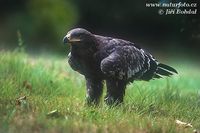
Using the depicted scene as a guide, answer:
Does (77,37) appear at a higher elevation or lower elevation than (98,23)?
higher

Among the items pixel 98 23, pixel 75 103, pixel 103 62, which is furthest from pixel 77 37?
pixel 98 23

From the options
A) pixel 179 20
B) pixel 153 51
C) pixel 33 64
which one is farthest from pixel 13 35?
pixel 179 20

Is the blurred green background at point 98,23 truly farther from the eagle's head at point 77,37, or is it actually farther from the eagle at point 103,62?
the eagle's head at point 77,37

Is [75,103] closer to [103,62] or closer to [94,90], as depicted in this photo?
[94,90]

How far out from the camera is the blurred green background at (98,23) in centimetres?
1010

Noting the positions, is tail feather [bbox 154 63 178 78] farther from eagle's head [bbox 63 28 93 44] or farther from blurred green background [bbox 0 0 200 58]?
eagle's head [bbox 63 28 93 44]

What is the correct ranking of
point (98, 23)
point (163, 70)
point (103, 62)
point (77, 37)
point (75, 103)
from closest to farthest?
point (103, 62)
point (77, 37)
point (75, 103)
point (163, 70)
point (98, 23)

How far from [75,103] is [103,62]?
2.53 feet

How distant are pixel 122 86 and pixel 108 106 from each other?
0.43 m

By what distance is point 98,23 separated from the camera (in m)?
10.7

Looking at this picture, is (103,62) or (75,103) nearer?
(103,62)

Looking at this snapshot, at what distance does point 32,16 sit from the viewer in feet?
42.8

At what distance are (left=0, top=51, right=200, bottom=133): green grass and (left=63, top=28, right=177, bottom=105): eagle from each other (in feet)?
0.66

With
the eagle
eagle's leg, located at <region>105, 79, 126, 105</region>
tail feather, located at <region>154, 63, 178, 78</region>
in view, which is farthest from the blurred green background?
eagle's leg, located at <region>105, 79, 126, 105</region>
